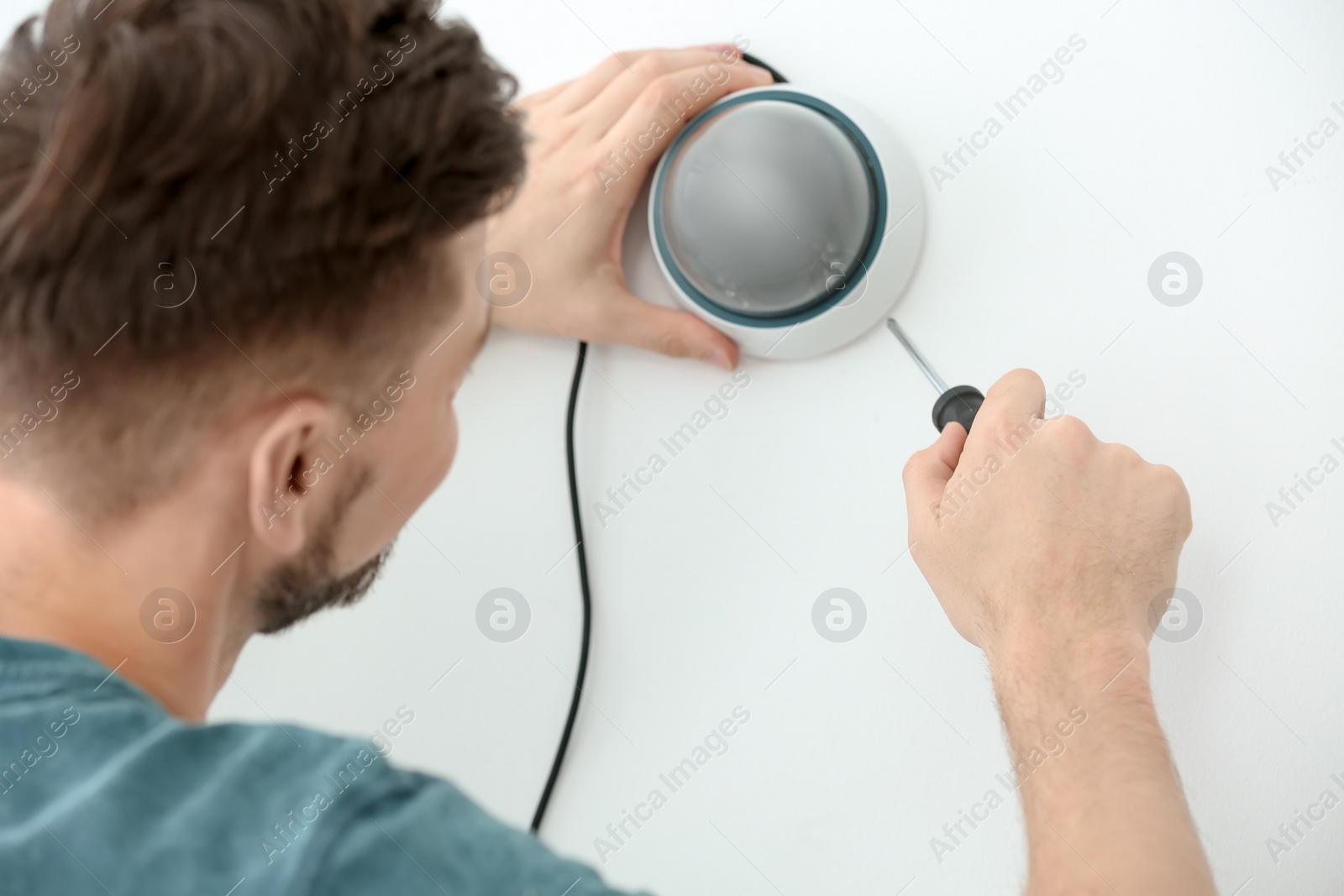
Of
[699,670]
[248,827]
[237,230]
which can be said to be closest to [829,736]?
[699,670]

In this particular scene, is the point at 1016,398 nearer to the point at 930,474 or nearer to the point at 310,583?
the point at 930,474

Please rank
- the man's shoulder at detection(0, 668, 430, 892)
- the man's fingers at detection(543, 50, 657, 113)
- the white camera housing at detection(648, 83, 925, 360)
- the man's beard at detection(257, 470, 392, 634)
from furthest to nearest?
the man's fingers at detection(543, 50, 657, 113) → the white camera housing at detection(648, 83, 925, 360) → the man's beard at detection(257, 470, 392, 634) → the man's shoulder at detection(0, 668, 430, 892)

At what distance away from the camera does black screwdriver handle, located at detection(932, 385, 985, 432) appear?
63cm

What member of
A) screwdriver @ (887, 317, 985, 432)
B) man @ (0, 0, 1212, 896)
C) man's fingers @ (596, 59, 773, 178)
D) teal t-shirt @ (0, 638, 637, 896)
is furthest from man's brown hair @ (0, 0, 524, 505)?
screwdriver @ (887, 317, 985, 432)

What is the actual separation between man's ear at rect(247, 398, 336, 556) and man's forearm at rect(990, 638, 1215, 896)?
1.32ft

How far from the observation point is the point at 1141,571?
55 cm

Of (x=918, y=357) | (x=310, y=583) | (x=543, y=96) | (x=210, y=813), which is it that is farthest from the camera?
(x=543, y=96)

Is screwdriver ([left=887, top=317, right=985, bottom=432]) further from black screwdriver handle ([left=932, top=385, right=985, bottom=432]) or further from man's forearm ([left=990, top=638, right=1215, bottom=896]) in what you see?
man's forearm ([left=990, top=638, right=1215, bottom=896])

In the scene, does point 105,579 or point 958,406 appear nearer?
point 105,579

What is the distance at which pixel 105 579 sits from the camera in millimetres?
488

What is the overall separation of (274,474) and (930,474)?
1.28 ft

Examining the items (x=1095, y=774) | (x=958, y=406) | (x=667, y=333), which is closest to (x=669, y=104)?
(x=667, y=333)

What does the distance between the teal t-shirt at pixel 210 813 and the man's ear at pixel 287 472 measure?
0.11m

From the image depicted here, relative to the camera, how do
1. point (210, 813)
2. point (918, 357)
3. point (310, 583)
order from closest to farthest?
point (210, 813), point (310, 583), point (918, 357)
